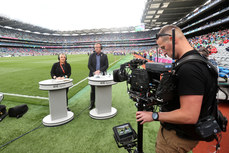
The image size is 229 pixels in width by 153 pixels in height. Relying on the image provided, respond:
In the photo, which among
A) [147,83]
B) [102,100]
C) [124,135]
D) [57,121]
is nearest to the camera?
[147,83]

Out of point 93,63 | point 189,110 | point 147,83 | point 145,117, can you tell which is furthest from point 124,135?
point 93,63

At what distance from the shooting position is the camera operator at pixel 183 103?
905 mm

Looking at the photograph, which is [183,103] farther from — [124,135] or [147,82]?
[124,135]

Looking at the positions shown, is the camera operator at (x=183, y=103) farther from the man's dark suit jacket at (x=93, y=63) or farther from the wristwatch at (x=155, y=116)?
the man's dark suit jacket at (x=93, y=63)

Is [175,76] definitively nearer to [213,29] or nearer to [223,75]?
[223,75]

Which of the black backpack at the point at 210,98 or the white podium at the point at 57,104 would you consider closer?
the black backpack at the point at 210,98

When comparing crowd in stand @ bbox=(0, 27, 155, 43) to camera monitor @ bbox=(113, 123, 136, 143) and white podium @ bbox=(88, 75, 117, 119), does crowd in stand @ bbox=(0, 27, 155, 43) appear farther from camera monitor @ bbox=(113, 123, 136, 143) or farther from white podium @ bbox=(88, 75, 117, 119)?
camera monitor @ bbox=(113, 123, 136, 143)

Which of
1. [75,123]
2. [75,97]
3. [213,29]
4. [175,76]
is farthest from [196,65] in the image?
[213,29]

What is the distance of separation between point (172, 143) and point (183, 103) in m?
0.54

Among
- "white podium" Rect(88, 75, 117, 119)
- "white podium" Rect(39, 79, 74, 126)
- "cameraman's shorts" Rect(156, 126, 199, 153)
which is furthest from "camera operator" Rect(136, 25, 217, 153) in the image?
"white podium" Rect(39, 79, 74, 126)

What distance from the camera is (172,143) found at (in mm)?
1207

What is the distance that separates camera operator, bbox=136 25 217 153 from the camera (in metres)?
0.90

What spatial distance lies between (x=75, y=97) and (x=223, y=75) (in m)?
5.83

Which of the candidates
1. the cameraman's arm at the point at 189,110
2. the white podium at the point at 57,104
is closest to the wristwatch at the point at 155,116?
the cameraman's arm at the point at 189,110
